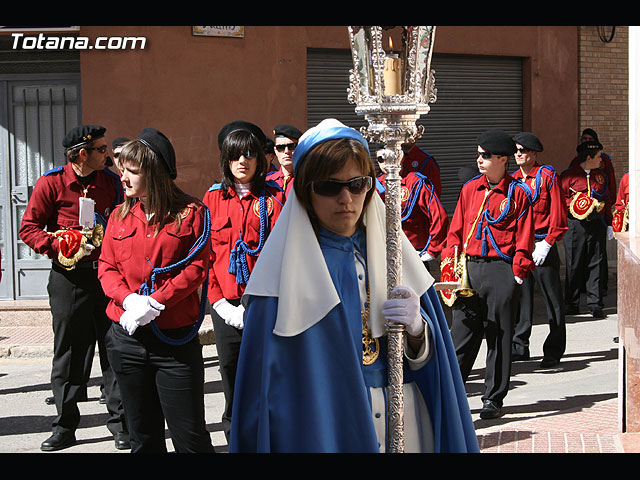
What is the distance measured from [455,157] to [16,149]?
7154 mm

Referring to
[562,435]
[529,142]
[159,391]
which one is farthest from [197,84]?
[159,391]

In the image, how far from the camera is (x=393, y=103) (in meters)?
3.41

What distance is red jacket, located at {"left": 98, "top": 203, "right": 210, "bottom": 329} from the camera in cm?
522

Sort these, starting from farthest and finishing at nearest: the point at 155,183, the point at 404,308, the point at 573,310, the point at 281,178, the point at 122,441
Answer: the point at 573,310 < the point at 281,178 < the point at 122,441 < the point at 155,183 < the point at 404,308

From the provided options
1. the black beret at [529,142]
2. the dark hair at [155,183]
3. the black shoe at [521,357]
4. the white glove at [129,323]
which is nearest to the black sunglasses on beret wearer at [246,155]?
the dark hair at [155,183]

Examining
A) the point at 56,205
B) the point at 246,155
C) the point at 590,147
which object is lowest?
the point at 56,205

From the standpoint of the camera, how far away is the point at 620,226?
1173cm

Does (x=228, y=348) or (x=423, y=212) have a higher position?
(x=423, y=212)

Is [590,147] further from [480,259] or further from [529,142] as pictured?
[480,259]

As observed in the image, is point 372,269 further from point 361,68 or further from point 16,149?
point 16,149

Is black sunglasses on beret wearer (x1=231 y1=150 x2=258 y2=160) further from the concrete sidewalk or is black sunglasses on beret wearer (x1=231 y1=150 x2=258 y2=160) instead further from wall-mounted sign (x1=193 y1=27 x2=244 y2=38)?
wall-mounted sign (x1=193 y1=27 x2=244 y2=38)

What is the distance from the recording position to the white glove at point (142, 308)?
5016 millimetres

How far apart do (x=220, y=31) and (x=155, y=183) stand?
325 inches

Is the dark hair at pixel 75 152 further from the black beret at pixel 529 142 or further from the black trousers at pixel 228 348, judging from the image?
the black beret at pixel 529 142
